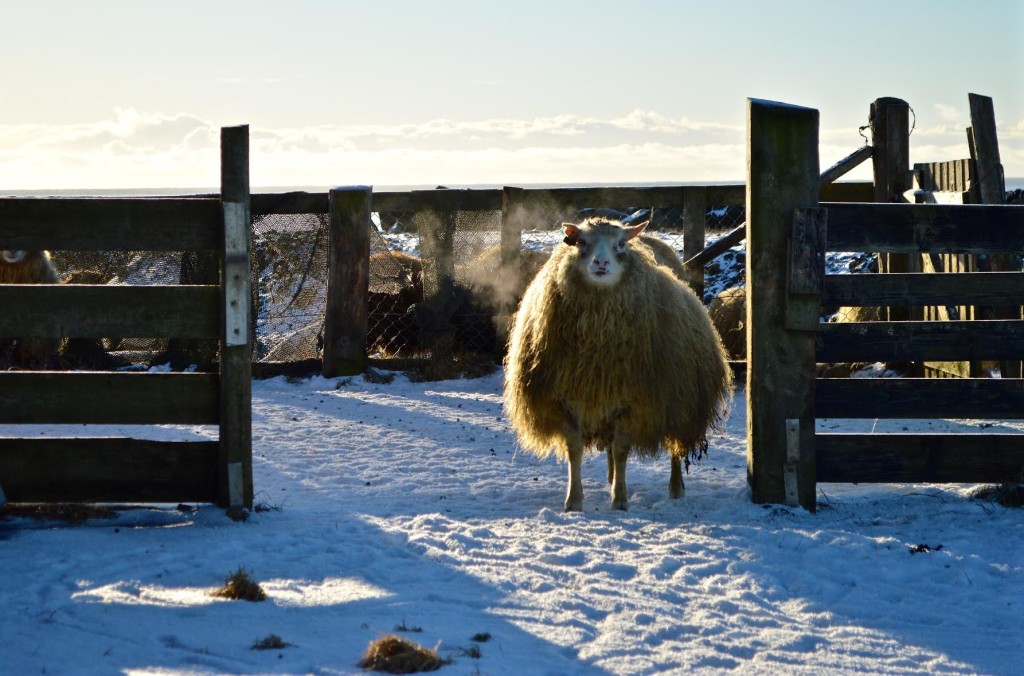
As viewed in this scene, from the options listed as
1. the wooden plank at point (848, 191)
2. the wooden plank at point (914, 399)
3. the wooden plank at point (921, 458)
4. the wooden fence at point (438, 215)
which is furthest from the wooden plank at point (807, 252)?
the wooden plank at point (848, 191)

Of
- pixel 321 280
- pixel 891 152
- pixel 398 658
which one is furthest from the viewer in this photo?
pixel 321 280

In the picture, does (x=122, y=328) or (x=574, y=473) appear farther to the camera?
(x=574, y=473)

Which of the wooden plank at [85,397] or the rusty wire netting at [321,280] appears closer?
the wooden plank at [85,397]

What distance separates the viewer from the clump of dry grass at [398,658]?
385cm

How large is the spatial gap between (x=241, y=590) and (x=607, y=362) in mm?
2758

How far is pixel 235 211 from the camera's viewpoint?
5.97 m

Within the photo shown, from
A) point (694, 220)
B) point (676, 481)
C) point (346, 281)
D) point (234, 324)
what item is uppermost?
point (694, 220)

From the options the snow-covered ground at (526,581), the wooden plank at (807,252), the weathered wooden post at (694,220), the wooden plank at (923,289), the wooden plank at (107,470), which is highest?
the weathered wooden post at (694,220)

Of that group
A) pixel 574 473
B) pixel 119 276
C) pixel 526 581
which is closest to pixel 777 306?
pixel 574 473

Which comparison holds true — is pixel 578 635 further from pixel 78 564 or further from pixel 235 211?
pixel 235 211

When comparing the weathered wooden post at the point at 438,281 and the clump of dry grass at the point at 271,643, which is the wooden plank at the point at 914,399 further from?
the weathered wooden post at the point at 438,281

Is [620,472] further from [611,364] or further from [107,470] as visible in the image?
[107,470]

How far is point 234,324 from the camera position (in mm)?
5969

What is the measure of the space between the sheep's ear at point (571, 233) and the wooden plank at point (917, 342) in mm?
1543
